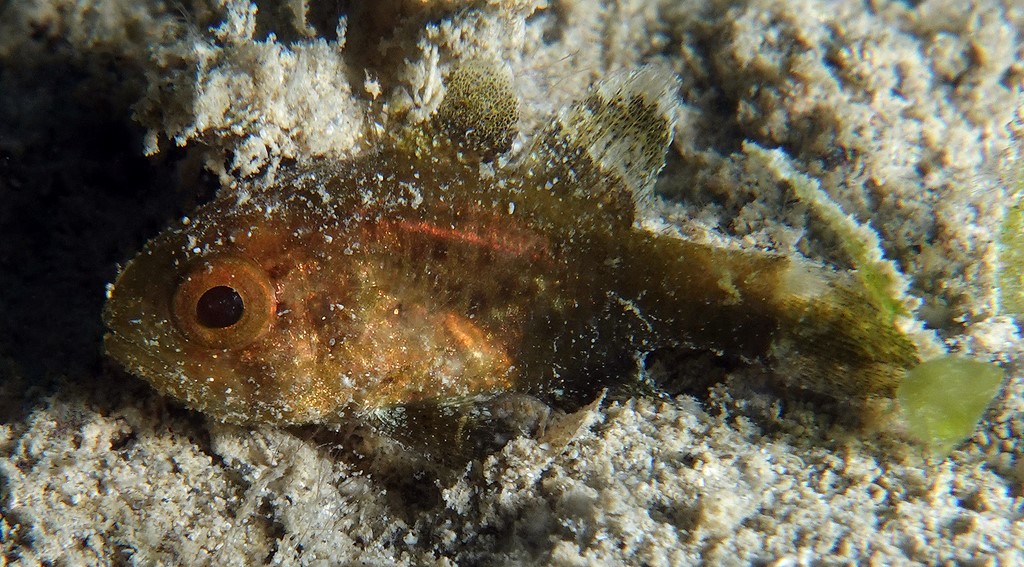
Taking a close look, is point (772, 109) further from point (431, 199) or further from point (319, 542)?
point (319, 542)

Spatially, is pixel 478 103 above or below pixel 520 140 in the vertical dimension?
below

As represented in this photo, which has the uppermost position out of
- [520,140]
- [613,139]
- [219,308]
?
[520,140]

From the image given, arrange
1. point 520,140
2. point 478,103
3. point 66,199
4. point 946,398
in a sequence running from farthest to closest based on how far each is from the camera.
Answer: point 66,199 → point 520,140 → point 478,103 → point 946,398

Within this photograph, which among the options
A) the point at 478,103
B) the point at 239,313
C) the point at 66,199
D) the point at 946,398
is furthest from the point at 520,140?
the point at 66,199

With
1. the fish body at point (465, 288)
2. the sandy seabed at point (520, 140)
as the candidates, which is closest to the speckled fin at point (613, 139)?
the fish body at point (465, 288)

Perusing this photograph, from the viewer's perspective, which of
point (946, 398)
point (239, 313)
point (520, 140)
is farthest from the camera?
point (520, 140)

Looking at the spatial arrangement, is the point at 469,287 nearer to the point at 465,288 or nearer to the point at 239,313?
the point at 465,288

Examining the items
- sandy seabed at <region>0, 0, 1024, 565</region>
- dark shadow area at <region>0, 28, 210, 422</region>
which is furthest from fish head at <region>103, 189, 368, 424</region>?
dark shadow area at <region>0, 28, 210, 422</region>
